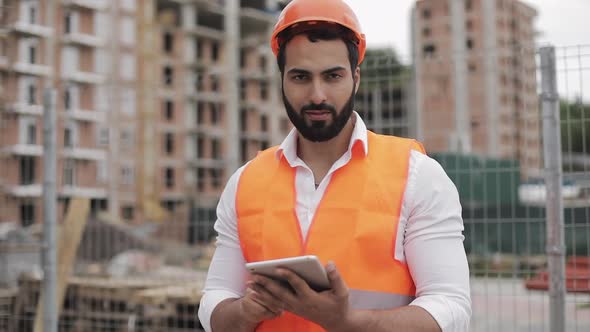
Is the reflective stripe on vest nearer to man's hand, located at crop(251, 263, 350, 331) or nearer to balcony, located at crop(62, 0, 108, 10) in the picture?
man's hand, located at crop(251, 263, 350, 331)

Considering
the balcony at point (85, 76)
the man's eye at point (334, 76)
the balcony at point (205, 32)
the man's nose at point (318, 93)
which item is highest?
the balcony at point (205, 32)

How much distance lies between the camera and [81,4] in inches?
1574

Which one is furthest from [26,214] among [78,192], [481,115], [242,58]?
[242,58]

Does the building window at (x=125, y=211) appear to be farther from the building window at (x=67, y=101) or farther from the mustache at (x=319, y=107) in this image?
the mustache at (x=319, y=107)

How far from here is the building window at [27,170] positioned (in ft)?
19.9

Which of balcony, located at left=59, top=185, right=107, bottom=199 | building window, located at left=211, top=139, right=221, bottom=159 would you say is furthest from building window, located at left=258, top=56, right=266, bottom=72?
balcony, located at left=59, top=185, right=107, bottom=199

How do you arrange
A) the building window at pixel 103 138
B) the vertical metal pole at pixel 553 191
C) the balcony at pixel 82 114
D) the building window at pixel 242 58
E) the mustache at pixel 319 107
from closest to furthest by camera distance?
the mustache at pixel 319 107, the vertical metal pole at pixel 553 191, the building window at pixel 103 138, the balcony at pixel 82 114, the building window at pixel 242 58

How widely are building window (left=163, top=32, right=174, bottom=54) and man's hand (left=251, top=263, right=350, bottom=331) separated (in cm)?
4523

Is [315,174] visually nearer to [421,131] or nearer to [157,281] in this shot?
[421,131]

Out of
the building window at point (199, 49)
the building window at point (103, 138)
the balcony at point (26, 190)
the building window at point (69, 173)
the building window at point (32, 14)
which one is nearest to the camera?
the balcony at point (26, 190)

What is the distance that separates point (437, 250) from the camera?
162 centimetres

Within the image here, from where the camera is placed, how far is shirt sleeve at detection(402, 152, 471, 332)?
5.24 feet

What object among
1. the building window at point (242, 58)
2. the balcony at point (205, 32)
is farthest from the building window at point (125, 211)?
the building window at point (242, 58)

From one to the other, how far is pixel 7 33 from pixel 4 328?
7.37 ft
